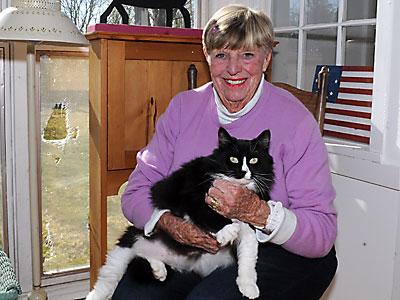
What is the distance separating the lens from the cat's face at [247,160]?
1.51 m

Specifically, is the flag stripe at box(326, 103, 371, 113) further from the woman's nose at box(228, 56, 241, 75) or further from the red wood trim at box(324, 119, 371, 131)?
the woman's nose at box(228, 56, 241, 75)

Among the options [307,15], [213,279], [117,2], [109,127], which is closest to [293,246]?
[213,279]

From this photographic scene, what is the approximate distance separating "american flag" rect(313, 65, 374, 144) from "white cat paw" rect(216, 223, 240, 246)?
778 mm

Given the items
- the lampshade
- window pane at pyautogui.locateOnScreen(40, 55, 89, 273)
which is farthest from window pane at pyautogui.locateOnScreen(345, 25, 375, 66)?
window pane at pyautogui.locateOnScreen(40, 55, 89, 273)

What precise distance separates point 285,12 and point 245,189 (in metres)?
1.30

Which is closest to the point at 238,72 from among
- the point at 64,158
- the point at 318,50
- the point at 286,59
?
the point at 318,50

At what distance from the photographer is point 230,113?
5.74 ft

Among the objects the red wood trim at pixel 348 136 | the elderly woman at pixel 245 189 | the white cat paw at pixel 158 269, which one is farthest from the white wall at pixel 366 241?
the white cat paw at pixel 158 269

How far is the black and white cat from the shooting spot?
151 cm

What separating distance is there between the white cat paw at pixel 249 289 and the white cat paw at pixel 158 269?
0.26 m

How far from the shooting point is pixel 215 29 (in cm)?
169

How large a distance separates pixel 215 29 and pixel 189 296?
779mm

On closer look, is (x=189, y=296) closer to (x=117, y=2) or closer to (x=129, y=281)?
(x=129, y=281)

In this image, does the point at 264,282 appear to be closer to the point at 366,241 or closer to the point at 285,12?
the point at 366,241
